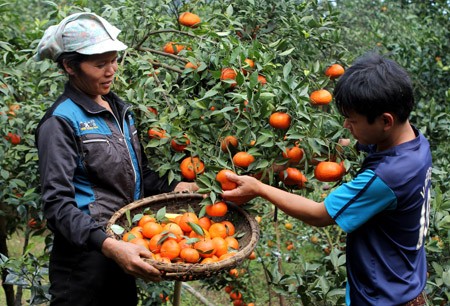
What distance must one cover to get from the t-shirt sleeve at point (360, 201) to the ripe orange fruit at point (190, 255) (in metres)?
0.46

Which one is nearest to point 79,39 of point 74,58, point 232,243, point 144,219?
point 74,58

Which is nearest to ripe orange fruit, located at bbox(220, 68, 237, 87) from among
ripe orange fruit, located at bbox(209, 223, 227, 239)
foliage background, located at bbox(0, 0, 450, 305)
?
foliage background, located at bbox(0, 0, 450, 305)

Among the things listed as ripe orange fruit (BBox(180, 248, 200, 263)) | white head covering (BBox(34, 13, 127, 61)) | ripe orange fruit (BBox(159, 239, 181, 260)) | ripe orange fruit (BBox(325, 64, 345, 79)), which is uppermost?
white head covering (BBox(34, 13, 127, 61))

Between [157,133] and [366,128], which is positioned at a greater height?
[366,128]

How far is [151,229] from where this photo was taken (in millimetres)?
2244

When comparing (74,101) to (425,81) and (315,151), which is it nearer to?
(315,151)

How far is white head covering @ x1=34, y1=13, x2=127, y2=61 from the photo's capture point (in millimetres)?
2259

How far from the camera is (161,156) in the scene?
8.93ft

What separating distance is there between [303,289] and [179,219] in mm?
642

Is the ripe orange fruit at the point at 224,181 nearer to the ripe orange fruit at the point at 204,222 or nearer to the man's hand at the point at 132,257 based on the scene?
the ripe orange fruit at the point at 204,222

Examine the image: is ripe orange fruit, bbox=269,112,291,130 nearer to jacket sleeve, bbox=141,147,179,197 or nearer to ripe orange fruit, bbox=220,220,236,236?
ripe orange fruit, bbox=220,220,236,236

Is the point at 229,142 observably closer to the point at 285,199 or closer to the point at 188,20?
the point at 285,199

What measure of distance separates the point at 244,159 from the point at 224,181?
0.12 metres

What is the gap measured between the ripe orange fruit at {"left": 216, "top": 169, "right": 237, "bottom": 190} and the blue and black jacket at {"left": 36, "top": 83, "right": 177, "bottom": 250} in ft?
1.22
